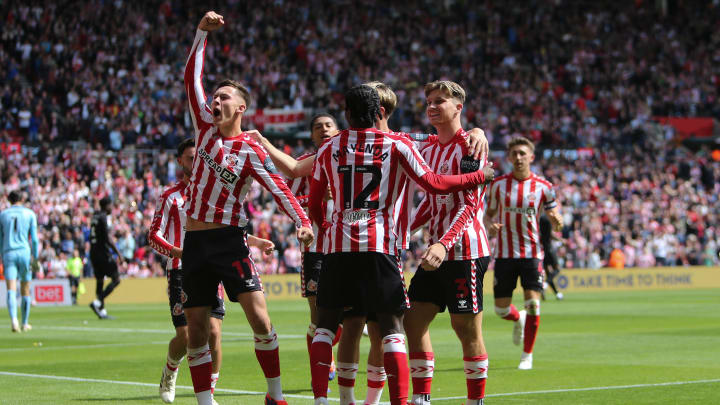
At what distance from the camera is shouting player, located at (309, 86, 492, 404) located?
6.74 metres

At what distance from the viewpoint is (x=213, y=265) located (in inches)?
297

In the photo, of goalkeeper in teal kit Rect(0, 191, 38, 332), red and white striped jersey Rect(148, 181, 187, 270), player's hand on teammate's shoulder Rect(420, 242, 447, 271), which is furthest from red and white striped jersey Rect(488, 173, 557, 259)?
goalkeeper in teal kit Rect(0, 191, 38, 332)

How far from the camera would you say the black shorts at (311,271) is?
1023 cm

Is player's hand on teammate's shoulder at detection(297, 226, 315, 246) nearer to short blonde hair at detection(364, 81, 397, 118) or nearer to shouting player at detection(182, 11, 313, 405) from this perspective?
shouting player at detection(182, 11, 313, 405)

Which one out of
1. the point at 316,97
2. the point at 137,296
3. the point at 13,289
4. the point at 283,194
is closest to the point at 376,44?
the point at 316,97

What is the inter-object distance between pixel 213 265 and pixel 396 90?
117 feet

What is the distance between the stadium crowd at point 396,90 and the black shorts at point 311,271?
64.3ft

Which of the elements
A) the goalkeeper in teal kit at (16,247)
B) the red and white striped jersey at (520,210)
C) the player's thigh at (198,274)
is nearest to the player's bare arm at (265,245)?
the player's thigh at (198,274)

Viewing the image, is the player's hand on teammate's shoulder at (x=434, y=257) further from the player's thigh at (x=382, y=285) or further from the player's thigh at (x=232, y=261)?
the player's thigh at (x=232, y=261)

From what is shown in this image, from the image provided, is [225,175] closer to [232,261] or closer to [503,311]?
[232,261]

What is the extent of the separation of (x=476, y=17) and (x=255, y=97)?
15.6 m

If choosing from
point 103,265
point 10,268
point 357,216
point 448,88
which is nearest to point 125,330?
point 10,268

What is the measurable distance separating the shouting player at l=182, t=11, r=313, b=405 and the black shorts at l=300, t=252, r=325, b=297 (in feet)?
7.82

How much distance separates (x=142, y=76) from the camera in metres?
36.9
